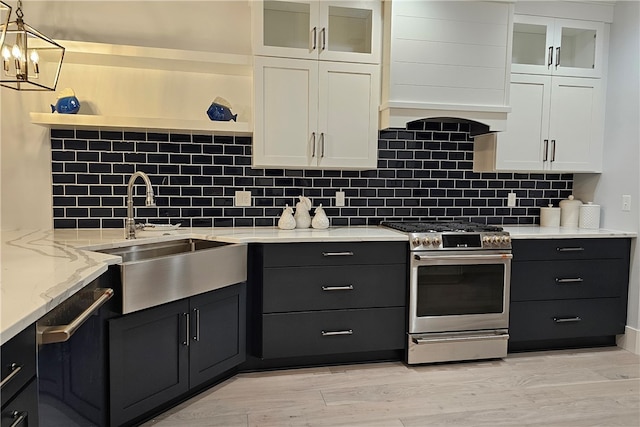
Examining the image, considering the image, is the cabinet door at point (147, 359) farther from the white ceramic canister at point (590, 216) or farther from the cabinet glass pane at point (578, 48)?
the cabinet glass pane at point (578, 48)

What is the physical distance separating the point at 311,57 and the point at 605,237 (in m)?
2.39

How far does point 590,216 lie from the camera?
3.67 meters

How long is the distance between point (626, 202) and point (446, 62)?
1.66m

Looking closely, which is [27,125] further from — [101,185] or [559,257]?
[559,257]

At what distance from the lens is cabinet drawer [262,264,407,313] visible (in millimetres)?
2908

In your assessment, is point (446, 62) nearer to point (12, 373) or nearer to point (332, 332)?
point (332, 332)

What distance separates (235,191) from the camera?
3412mm

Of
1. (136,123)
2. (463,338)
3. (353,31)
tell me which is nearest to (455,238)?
(463,338)

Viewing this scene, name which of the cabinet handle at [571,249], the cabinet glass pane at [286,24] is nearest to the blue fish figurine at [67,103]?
the cabinet glass pane at [286,24]

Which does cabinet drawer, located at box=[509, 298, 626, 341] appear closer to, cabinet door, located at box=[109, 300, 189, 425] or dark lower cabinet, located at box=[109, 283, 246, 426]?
dark lower cabinet, located at box=[109, 283, 246, 426]

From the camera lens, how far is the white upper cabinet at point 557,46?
3.53m

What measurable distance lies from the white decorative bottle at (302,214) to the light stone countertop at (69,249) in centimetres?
12

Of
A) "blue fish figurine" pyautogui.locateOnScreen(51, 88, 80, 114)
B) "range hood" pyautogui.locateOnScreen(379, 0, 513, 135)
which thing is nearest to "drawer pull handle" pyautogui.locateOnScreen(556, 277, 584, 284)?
"range hood" pyautogui.locateOnScreen(379, 0, 513, 135)

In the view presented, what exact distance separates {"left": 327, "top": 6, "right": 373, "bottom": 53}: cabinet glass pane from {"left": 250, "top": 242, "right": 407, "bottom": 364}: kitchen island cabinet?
4.39ft
